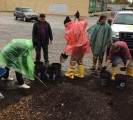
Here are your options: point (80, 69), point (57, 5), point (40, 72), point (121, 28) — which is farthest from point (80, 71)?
point (57, 5)

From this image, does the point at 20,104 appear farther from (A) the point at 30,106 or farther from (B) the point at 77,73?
(B) the point at 77,73

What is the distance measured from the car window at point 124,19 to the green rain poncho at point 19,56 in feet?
21.2

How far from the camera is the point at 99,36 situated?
8.52 metres

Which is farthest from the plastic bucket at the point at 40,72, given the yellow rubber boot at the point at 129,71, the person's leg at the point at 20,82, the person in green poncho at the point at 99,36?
the yellow rubber boot at the point at 129,71

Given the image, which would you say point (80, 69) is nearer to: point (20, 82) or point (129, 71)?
point (129, 71)

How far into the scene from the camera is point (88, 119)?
557 centimetres

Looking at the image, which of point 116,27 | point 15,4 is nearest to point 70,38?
point 116,27

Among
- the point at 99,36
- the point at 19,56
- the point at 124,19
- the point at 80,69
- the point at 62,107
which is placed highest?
the point at 124,19

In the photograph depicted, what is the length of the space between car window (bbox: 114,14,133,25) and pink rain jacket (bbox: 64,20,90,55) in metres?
4.77

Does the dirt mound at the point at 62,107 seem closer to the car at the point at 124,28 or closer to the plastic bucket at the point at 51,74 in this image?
the plastic bucket at the point at 51,74

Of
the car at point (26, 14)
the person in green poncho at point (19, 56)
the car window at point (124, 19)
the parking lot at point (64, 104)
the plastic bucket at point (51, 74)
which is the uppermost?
the car window at point (124, 19)

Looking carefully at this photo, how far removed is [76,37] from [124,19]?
17.2 ft

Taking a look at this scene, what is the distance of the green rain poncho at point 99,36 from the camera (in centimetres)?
846

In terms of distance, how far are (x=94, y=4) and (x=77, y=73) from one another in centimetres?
4536
